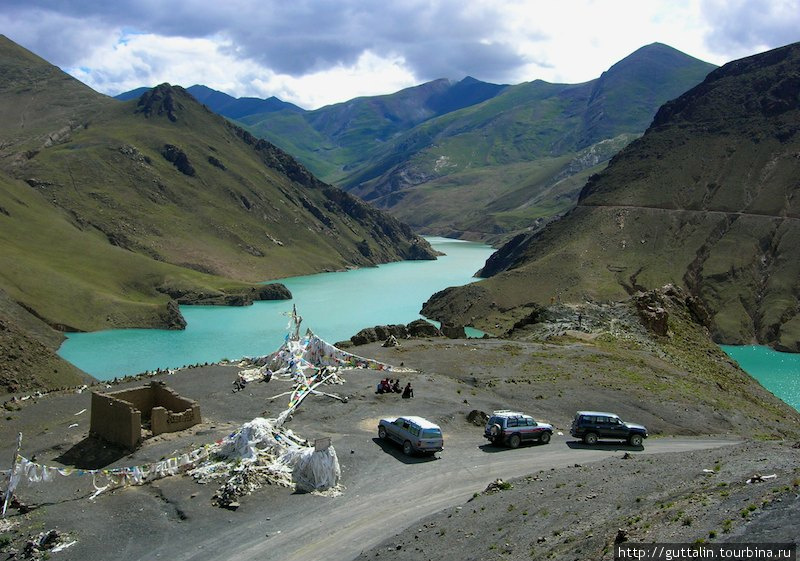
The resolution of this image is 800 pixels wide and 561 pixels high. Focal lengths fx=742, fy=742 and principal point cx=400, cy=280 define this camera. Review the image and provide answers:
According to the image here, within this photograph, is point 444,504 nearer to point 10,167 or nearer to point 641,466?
point 641,466

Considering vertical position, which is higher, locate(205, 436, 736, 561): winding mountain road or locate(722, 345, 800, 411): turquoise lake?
locate(205, 436, 736, 561): winding mountain road

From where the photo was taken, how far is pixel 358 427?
1232 inches

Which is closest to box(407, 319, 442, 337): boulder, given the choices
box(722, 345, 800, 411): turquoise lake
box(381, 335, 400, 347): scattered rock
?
box(381, 335, 400, 347): scattered rock

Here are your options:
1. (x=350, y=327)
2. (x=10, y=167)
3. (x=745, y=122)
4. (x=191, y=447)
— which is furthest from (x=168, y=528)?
(x=10, y=167)

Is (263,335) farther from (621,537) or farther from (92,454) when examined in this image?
(621,537)

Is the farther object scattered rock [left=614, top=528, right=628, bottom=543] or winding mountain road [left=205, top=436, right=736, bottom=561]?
winding mountain road [left=205, top=436, right=736, bottom=561]

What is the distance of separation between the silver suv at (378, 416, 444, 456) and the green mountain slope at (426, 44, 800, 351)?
7431 centimetres

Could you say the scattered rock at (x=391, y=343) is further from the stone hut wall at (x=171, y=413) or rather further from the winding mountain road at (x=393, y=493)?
the stone hut wall at (x=171, y=413)

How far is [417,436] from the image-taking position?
27391 mm

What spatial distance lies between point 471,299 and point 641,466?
Result: 85057 mm

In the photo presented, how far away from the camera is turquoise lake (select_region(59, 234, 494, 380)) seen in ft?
252

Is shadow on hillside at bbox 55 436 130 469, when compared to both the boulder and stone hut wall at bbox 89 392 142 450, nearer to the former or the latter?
stone hut wall at bbox 89 392 142 450

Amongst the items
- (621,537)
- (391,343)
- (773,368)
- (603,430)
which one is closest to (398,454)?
(603,430)

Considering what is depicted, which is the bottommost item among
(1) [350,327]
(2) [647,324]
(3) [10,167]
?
(1) [350,327]
